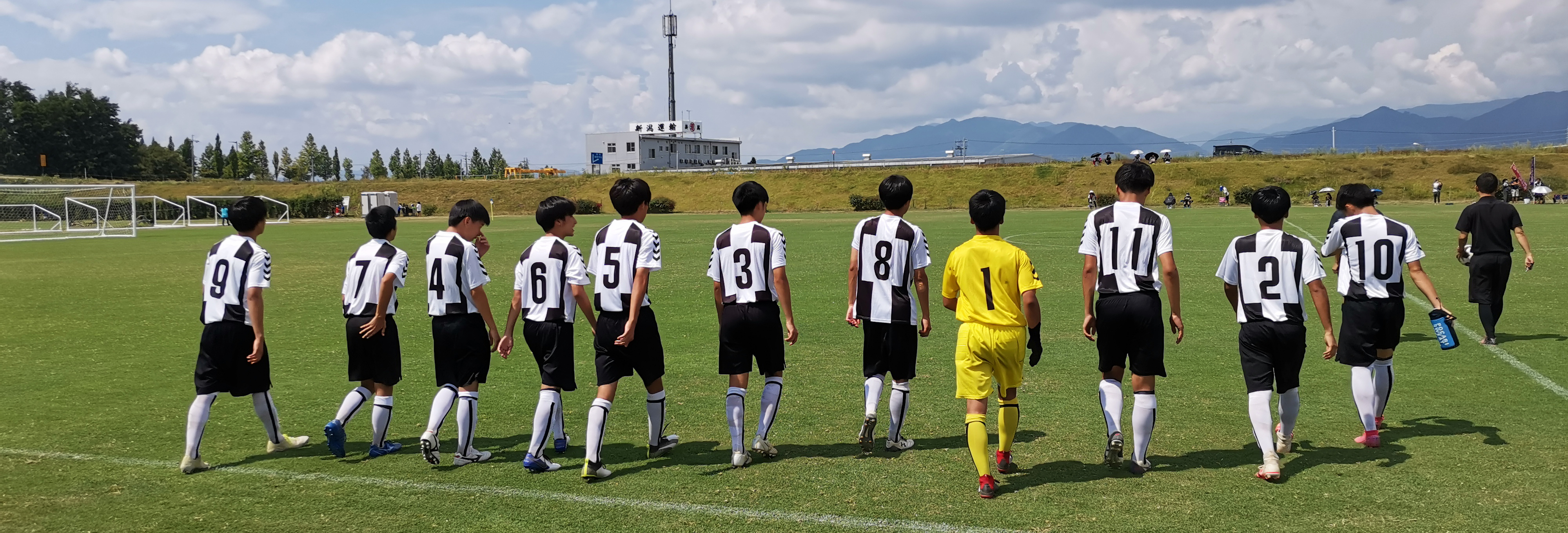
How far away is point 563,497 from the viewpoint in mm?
5664

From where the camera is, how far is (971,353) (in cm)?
561

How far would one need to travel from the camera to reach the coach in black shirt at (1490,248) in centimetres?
992

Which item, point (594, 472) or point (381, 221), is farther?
point (381, 221)

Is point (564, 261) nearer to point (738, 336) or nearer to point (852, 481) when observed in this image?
point (738, 336)

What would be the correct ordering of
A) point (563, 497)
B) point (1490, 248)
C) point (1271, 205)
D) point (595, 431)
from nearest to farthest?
point (563, 497)
point (1271, 205)
point (595, 431)
point (1490, 248)

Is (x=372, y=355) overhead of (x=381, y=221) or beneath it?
beneath

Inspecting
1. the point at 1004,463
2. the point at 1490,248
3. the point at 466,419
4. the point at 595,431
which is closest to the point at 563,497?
the point at 595,431

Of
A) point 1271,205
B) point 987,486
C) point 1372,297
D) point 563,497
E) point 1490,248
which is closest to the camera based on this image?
point 987,486

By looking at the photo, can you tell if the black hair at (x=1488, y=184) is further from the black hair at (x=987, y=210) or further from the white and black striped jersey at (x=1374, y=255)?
the black hair at (x=987, y=210)

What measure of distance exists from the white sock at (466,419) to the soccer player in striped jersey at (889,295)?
2752mm

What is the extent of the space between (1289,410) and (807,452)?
11.1 feet

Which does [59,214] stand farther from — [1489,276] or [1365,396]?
[1489,276]

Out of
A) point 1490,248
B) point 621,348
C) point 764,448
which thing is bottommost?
Answer: point 764,448

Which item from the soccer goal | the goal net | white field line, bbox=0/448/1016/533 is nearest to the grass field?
white field line, bbox=0/448/1016/533
